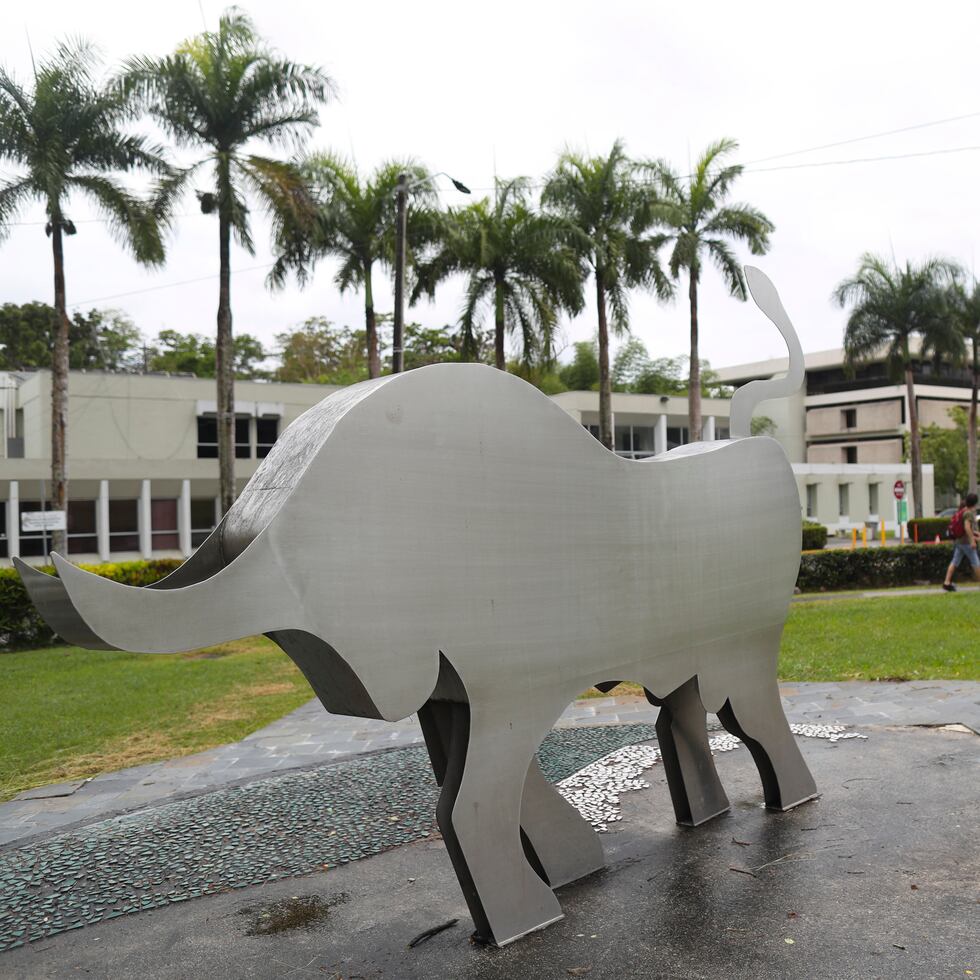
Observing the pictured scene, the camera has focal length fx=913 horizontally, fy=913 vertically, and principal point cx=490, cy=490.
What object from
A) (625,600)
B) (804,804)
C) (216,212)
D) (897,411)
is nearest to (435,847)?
(625,600)

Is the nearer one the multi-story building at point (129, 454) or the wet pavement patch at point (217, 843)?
the wet pavement patch at point (217, 843)

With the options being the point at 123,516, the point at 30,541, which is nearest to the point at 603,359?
the point at 123,516

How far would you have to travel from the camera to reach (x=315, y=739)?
7977 mm

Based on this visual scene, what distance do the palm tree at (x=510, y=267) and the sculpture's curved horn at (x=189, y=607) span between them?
54.5 feet

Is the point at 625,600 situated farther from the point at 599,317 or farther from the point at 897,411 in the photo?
the point at 897,411

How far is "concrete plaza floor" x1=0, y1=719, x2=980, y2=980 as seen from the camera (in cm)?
379

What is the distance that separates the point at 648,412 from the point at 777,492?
104 ft

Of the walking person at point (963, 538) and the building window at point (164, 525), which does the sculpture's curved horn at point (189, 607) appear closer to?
the walking person at point (963, 538)

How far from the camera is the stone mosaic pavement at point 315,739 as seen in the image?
6340mm

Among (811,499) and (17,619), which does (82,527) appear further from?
(811,499)

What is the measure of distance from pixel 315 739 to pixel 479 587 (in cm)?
465

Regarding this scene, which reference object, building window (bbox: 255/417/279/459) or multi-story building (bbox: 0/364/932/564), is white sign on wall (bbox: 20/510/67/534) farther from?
building window (bbox: 255/417/279/459)

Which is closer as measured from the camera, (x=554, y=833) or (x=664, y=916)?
(x=664, y=916)

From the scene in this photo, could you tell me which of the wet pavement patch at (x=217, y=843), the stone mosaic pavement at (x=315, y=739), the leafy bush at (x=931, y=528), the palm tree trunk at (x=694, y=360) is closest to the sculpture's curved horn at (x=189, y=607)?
the wet pavement patch at (x=217, y=843)
